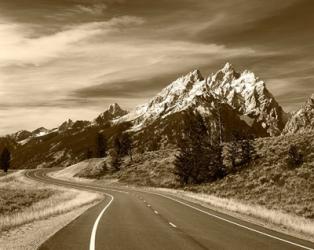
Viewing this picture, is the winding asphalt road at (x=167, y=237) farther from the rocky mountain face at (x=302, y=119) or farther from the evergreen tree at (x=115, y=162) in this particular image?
the rocky mountain face at (x=302, y=119)

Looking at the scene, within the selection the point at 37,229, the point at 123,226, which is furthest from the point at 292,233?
the point at 37,229

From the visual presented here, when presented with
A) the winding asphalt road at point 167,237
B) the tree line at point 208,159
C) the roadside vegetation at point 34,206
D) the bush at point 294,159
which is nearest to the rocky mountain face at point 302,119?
the tree line at point 208,159

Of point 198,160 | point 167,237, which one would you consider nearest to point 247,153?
point 198,160

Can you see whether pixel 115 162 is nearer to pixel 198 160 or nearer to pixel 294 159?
pixel 198 160

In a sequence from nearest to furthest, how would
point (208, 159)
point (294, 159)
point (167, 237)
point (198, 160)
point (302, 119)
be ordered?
point (167, 237) < point (294, 159) < point (208, 159) < point (198, 160) < point (302, 119)

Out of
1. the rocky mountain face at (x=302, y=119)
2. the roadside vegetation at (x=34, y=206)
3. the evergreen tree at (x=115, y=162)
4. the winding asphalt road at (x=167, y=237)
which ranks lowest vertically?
the roadside vegetation at (x=34, y=206)

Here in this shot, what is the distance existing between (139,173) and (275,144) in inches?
1220

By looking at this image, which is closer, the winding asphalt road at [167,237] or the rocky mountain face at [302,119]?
the winding asphalt road at [167,237]

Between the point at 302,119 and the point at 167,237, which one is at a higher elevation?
the point at 302,119

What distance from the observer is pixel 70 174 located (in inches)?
5167

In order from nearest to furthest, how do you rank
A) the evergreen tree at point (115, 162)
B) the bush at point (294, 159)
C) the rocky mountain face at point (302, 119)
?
the bush at point (294, 159), the evergreen tree at point (115, 162), the rocky mountain face at point (302, 119)

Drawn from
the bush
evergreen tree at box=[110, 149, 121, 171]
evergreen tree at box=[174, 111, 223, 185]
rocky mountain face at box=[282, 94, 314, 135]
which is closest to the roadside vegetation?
evergreen tree at box=[174, 111, 223, 185]

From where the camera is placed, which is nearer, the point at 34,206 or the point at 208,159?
the point at 34,206

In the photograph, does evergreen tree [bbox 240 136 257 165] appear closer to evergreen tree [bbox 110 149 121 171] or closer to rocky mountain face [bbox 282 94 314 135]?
evergreen tree [bbox 110 149 121 171]
